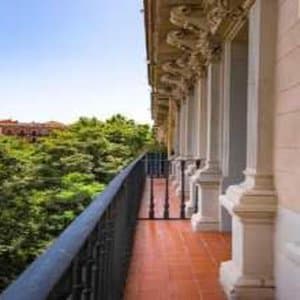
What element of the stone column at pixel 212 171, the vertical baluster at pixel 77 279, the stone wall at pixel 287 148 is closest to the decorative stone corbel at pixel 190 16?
the stone column at pixel 212 171

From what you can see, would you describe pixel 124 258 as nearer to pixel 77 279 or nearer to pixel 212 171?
pixel 212 171

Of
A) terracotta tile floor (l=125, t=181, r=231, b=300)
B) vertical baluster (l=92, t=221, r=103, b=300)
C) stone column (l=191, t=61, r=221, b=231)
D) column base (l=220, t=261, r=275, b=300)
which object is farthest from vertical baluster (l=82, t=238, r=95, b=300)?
Result: stone column (l=191, t=61, r=221, b=231)

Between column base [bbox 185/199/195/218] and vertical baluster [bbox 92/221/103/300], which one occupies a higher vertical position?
vertical baluster [bbox 92/221/103/300]

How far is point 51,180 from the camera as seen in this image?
86.4 feet

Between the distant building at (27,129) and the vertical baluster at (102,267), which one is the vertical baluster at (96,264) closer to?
the vertical baluster at (102,267)

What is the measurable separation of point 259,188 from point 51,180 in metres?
23.0

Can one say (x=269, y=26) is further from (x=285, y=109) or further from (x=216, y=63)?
(x=216, y=63)

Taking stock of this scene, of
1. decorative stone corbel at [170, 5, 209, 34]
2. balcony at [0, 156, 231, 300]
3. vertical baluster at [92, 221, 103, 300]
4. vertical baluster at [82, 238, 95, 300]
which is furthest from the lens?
decorative stone corbel at [170, 5, 209, 34]

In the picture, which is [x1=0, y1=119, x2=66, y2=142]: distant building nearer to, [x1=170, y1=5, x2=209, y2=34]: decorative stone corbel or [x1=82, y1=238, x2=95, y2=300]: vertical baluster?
[x1=170, y1=5, x2=209, y2=34]: decorative stone corbel

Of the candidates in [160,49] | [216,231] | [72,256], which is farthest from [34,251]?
[72,256]

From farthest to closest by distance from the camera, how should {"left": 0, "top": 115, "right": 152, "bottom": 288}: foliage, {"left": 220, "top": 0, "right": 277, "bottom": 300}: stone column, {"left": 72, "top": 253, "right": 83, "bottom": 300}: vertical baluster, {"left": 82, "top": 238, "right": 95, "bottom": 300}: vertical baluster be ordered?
{"left": 0, "top": 115, "right": 152, "bottom": 288}: foliage
{"left": 220, "top": 0, "right": 277, "bottom": 300}: stone column
{"left": 82, "top": 238, "right": 95, "bottom": 300}: vertical baluster
{"left": 72, "top": 253, "right": 83, "bottom": 300}: vertical baluster

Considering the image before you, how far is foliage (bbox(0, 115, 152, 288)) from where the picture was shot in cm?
1905

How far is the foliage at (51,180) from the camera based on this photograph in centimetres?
1905

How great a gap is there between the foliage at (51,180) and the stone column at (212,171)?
30.3 feet
